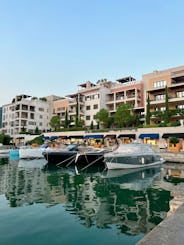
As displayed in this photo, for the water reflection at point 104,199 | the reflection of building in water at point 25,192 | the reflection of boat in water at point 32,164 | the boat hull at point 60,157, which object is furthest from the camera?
the boat hull at point 60,157

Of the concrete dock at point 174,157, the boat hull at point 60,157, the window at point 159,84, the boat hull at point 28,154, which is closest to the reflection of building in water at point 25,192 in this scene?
the boat hull at point 60,157

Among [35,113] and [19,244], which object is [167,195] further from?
[35,113]

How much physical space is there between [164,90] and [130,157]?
3297 cm

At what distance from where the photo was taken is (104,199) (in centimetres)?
1214

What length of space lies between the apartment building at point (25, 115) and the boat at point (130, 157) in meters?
56.7

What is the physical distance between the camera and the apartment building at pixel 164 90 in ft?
158

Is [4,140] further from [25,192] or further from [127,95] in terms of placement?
[25,192]

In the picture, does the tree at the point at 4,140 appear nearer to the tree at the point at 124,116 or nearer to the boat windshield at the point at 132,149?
the tree at the point at 124,116

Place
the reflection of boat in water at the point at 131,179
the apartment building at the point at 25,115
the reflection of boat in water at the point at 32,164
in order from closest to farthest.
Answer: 1. the reflection of boat in water at the point at 131,179
2. the reflection of boat in water at the point at 32,164
3. the apartment building at the point at 25,115

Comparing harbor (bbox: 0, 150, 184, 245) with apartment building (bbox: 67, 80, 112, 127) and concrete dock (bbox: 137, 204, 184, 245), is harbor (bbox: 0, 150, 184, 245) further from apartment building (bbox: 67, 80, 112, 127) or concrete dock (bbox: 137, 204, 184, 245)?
apartment building (bbox: 67, 80, 112, 127)

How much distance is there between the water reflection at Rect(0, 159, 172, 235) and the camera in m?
8.80

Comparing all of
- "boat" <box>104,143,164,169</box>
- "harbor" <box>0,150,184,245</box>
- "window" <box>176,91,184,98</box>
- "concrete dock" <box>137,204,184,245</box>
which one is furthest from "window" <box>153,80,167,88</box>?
"concrete dock" <box>137,204,184,245</box>

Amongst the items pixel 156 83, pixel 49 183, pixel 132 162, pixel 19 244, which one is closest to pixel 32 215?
pixel 19 244

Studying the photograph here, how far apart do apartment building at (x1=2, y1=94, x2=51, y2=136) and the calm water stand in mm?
63484
